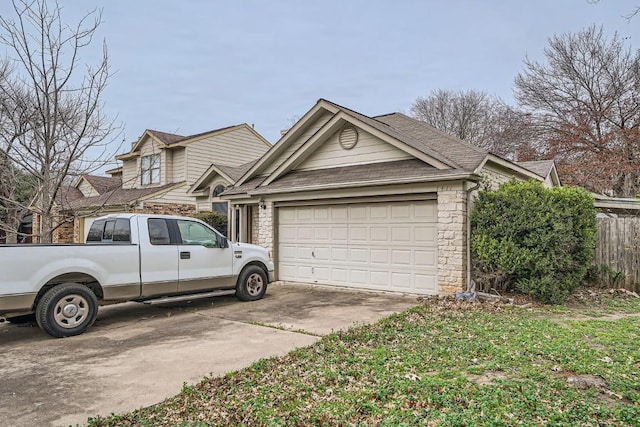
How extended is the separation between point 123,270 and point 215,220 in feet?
31.3

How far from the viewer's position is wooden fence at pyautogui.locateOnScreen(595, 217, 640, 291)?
10031mm

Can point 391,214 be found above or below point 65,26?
below

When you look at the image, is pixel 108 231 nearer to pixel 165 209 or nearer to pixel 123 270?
pixel 123 270

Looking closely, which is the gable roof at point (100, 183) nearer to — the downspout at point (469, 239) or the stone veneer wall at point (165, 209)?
the stone veneer wall at point (165, 209)

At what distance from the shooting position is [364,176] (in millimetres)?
10031

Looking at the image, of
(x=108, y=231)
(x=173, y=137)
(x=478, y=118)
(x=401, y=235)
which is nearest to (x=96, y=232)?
(x=108, y=231)

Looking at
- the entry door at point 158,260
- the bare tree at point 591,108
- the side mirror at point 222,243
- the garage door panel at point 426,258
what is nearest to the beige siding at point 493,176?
the garage door panel at point 426,258

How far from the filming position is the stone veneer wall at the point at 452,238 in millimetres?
8773

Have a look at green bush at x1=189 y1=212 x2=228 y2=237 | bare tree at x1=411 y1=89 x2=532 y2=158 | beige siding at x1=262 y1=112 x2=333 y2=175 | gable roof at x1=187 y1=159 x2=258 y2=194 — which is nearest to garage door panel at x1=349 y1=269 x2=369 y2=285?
beige siding at x1=262 y1=112 x2=333 y2=175

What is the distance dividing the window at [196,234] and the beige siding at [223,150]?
12.5 metres

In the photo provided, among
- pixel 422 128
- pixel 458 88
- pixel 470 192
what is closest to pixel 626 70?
pixel 458 88

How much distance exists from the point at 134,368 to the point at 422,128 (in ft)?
32.8

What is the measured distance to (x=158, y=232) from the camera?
788 centimetres

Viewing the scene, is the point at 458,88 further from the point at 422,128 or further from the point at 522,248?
the point at 522,248
